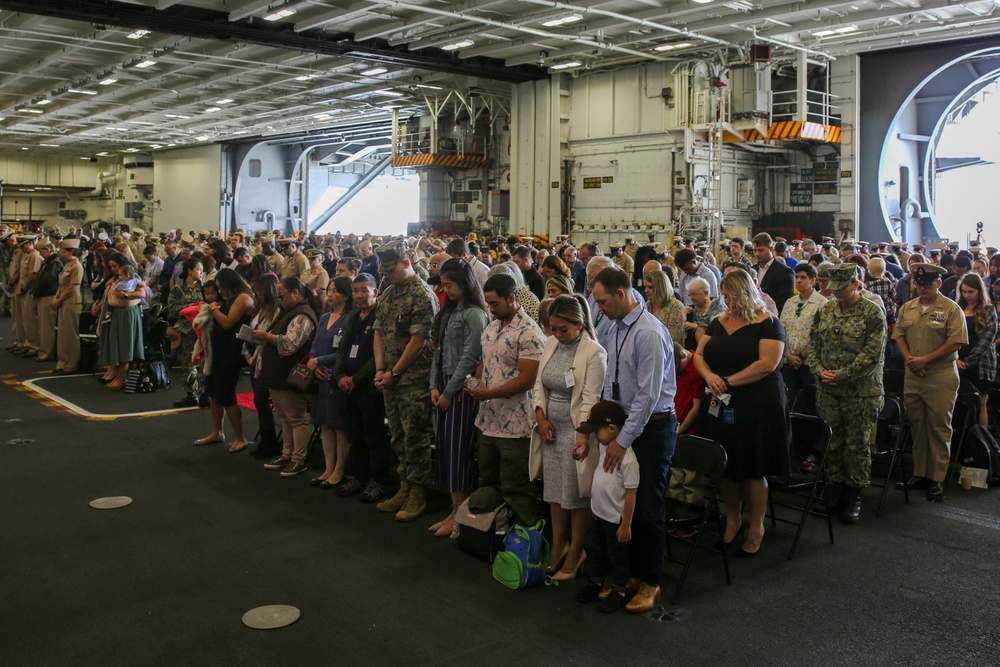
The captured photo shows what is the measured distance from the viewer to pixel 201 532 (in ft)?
17.1

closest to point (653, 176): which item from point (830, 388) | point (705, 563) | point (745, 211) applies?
point (745, 211)

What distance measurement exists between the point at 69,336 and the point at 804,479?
975 centimetres

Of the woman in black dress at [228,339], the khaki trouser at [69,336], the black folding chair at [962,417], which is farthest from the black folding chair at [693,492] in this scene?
the khaki trouser at [69,336]

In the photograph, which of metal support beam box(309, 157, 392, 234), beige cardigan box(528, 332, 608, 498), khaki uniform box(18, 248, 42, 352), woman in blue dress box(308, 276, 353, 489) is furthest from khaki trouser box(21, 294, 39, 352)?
metal support beam box(309, 157, 392, 234)

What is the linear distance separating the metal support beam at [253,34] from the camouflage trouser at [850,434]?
13.9m

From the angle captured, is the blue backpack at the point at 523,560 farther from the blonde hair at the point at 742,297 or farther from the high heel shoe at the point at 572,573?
the blonde hair at the point at 742,297

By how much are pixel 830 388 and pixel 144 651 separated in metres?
4.36

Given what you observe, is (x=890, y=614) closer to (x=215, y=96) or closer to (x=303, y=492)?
(x=303, y=492)

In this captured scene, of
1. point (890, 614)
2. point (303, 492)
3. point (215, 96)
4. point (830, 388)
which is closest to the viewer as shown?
point (890, 614)

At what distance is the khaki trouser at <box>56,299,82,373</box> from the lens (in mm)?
11141

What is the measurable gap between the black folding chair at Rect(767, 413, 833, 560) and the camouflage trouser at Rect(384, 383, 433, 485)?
7.26ft

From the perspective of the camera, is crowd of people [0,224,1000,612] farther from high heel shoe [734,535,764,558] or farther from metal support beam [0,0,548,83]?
metal support beam [0,0,548,83]

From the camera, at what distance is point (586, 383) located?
4.16 meters

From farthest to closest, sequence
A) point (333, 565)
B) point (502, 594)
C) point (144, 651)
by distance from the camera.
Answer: point (333, 565)
point (502, 594)
point (144, 651)
